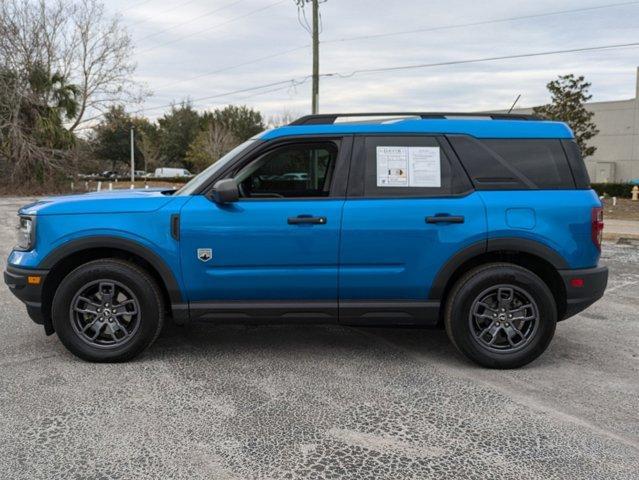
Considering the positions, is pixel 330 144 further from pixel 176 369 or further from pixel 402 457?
pixel 402 457

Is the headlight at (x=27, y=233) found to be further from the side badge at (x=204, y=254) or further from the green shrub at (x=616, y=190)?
the green shrub at (x=616, y=190)

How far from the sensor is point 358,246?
4184 mm

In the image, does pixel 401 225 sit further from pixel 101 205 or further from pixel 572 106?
pixel 572 106

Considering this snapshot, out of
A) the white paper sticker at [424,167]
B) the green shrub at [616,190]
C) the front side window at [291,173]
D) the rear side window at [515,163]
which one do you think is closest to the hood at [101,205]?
the front side window at [291,173]

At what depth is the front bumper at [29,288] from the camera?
4.23m

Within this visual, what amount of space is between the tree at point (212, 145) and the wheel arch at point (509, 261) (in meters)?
60.8

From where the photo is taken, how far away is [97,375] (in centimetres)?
410

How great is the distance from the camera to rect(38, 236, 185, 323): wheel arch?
418cm

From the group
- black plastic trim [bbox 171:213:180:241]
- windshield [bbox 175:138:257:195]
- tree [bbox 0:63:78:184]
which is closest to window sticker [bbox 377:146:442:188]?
windshield [bbox 175:138:257:195]

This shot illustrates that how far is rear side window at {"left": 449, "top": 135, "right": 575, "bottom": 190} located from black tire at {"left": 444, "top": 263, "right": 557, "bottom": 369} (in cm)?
65

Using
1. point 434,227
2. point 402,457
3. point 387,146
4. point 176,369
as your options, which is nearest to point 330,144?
point 387,146

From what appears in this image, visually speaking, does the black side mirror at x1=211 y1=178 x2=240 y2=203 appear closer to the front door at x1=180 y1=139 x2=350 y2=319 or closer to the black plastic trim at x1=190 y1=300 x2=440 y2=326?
the front door at x1=180 y1=139 x2=350 y2=319

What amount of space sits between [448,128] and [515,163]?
58 cm

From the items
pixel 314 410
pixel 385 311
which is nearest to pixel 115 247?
pixel 314 410
